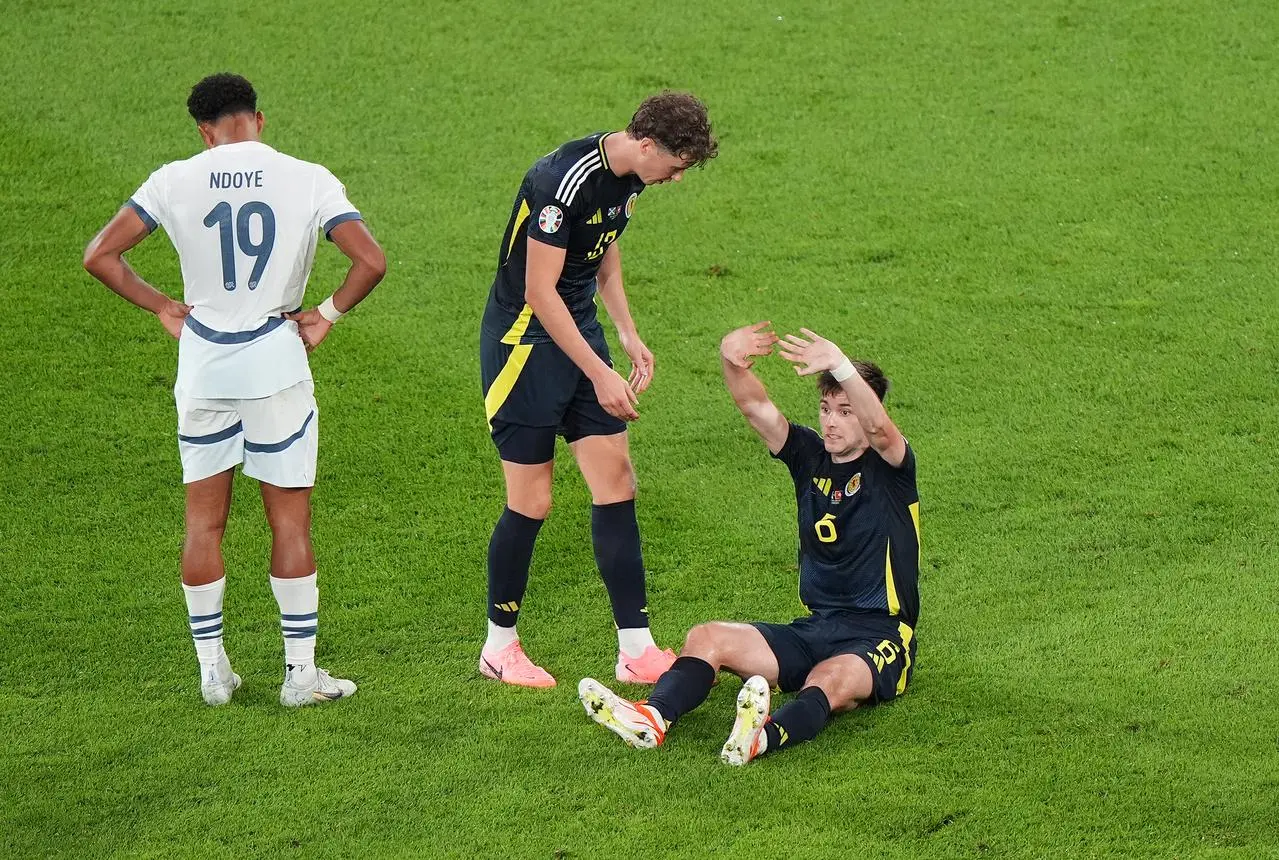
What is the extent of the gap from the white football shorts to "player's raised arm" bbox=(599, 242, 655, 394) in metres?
1.01

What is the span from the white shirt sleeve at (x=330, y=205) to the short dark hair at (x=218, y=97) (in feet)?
0.91

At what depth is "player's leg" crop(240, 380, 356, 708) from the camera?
14.8 feet

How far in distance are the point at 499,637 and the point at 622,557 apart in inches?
19.6

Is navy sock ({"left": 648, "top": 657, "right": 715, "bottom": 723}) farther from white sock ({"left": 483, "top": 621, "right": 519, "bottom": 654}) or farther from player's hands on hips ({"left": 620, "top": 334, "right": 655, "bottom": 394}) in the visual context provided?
player's hands on hips ({"left": 620, "top": 334, "right": 655, "bottom": 394})

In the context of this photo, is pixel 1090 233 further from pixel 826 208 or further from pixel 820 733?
pixel 820 733

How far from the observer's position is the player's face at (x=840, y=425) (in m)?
4.52

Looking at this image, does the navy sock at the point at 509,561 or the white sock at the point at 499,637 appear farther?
the white sock at the point at 499,637

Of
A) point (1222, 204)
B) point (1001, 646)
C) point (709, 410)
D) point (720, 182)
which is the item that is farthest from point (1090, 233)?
point (1001, 646)

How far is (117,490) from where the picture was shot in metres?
6.52

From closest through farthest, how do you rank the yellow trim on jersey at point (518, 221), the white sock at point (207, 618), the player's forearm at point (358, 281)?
the player's forearm at point (358, 281), the yellow trim on jersey at point (518, 221), the white sock at point (207, 618)

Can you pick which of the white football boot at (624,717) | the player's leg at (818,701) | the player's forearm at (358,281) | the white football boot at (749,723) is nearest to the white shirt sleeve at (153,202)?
the player's forearm at (358,281)

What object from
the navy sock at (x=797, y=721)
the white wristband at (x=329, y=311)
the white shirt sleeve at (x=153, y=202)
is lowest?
the navy sock at (x=797, y=721)

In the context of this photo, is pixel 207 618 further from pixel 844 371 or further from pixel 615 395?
pixel 844 371

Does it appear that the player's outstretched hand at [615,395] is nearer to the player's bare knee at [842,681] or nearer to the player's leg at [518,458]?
the player's leg at [518,458]
